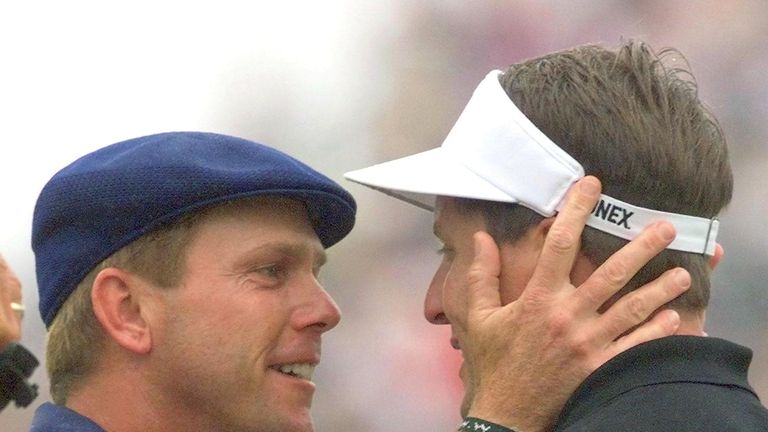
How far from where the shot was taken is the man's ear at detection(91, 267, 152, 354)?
3.04 meters

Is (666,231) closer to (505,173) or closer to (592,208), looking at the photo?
(592,208)

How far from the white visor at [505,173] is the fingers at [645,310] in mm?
80

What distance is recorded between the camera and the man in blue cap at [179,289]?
3.00 meters

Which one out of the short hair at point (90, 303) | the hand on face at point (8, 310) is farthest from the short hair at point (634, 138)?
the hand on face at point (8, 310)

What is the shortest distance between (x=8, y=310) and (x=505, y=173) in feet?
2.80

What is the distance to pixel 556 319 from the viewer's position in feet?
8.61

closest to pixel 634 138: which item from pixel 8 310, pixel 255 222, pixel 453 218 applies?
pixel 453 218

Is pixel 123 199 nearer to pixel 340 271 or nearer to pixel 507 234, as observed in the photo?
pixel 507 234

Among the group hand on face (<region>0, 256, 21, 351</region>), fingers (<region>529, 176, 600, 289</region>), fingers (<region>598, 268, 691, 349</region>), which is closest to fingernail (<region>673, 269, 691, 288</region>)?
fingers (<region>598, 268, 691, 349</region>)

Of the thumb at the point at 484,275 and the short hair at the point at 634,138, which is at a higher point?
the short hair at the point at 634,138

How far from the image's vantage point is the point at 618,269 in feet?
8.46

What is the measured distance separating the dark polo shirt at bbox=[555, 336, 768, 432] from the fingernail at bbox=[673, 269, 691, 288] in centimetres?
9

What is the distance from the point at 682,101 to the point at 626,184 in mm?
187

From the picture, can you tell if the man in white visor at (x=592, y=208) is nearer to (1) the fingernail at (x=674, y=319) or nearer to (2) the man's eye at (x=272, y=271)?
(1) the fingernail at (x=674, y=319)
